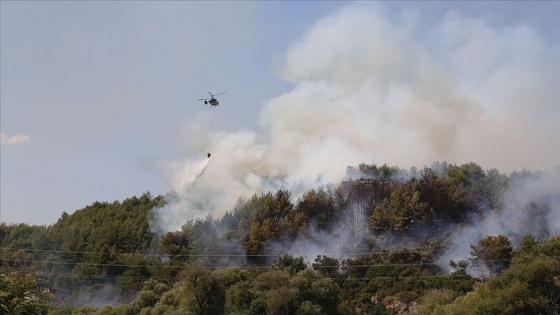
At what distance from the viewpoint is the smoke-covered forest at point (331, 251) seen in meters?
55.8

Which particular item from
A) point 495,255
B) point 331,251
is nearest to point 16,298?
point 495,255

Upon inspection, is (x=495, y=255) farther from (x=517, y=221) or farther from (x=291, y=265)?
(x=291, y=265)

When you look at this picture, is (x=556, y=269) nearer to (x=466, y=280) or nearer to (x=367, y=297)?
(x=466, y=280)

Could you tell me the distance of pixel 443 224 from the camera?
88.8 meters

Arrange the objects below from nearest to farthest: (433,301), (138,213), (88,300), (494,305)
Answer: (494,305) < (433,301) < (88,300) < (138,213)

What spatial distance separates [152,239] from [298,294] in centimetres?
4888

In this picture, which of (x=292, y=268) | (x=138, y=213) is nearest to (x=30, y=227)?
(x=138, y=213)

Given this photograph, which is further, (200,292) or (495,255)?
(495,255)

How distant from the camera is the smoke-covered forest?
183 feet

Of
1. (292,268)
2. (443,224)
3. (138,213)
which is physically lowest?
(292,268)

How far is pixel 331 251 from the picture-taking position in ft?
286

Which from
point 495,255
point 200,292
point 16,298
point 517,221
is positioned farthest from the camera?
point 517,221

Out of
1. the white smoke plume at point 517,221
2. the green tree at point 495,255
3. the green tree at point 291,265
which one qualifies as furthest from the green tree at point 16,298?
the white smoke plume at point 517,221

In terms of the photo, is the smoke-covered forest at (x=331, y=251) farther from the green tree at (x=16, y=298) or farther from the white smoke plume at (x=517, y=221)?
the green tree at (x=16, y=298)
